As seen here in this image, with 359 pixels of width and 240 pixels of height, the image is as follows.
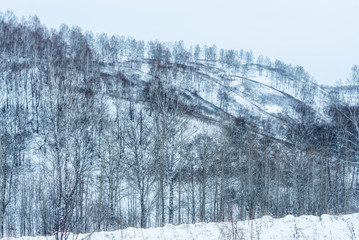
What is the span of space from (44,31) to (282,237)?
66450 mm

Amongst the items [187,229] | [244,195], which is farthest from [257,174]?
[187,229]

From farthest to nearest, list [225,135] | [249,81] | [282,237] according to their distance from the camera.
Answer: [249,81]
[225,135]
[282,237]

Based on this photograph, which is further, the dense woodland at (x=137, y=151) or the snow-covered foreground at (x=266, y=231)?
the dense woodland at (x=137, y=151)

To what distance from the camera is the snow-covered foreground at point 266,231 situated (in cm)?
598

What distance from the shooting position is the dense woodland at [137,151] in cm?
1602

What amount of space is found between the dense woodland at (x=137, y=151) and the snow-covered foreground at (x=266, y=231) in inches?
28.6

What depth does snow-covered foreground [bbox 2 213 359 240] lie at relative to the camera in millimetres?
5984

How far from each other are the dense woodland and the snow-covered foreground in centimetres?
73

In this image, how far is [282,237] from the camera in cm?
596

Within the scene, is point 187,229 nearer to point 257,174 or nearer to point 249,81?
point 257,174

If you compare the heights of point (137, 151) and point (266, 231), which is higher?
point (137, 151)

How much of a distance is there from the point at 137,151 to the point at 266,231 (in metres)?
12.3

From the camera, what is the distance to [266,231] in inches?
259

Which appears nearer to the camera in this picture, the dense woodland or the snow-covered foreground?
the snow-covered foreground
